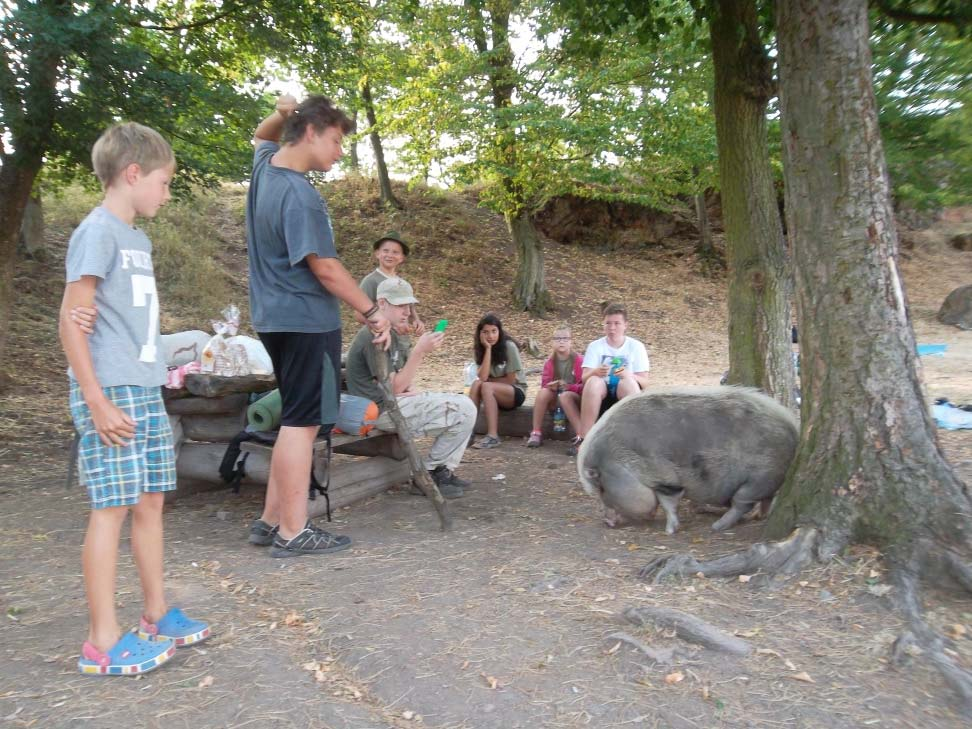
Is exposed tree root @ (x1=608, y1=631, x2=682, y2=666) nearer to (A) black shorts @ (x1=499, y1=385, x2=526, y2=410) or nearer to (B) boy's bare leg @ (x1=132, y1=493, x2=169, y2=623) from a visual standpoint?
(B) boy's bare leg @ (x1=132, y1=493, x2=169, y2=623)

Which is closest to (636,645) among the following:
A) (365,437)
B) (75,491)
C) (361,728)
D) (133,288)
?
(361,728)

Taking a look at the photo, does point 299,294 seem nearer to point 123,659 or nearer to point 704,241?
point 123,659

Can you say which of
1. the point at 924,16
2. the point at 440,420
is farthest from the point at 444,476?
the point at 924,16

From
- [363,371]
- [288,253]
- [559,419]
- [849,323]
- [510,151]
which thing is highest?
[510,151]

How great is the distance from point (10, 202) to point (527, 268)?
36.3 ft

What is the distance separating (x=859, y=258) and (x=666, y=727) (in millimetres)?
2412

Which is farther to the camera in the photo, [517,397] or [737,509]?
[517,397]

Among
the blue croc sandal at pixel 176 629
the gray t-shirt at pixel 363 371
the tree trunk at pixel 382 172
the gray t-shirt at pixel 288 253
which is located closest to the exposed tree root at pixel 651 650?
the blue croc sandal at pixel 176 629

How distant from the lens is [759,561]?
3816 millimetres

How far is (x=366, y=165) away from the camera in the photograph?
25625 millimetres

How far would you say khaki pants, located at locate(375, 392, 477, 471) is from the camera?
18.3 feet

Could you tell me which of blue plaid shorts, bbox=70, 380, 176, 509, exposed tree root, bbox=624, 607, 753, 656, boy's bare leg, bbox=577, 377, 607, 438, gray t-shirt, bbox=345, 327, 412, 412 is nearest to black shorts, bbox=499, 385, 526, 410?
boy's bare leg, bbox=577, 377, 607, 438

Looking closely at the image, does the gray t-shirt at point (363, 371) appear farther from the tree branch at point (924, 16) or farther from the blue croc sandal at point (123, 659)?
the tree branch at point (924, 16)

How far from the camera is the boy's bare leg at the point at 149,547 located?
3.14 meters
